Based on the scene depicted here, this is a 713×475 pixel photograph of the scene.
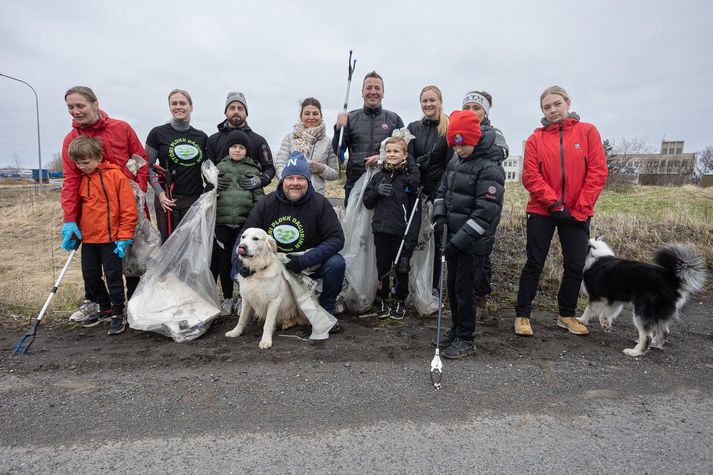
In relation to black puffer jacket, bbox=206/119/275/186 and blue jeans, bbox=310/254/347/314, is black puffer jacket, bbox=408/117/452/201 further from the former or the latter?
black puffer jacket, bbox=206/119/275/186

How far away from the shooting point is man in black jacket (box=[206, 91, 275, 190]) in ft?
15.0

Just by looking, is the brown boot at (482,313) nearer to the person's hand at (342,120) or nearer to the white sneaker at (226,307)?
the person's hand at (342,120)

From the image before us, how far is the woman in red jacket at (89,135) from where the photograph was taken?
12.9ft

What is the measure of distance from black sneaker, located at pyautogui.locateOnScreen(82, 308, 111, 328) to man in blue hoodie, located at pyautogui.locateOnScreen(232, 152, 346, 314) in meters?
1.48

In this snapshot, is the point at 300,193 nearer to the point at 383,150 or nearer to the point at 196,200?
the point at 383,150

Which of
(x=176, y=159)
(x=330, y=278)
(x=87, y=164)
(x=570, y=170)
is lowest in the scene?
(x=330, y=278)

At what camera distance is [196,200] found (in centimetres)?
463

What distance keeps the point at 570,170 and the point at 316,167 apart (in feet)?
8.71

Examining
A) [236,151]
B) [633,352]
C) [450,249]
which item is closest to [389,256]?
[450,249]

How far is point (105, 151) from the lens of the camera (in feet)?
13.7

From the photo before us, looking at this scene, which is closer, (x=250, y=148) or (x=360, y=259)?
(x=250, y=148)

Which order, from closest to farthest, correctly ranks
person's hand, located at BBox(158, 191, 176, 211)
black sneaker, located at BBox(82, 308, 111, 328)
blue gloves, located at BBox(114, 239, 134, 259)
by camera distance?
1. blue gloves, located at BBox(114, 239, 134, 259)
2. black sneaker, located at BBox(82, 308, 111, 328)
3. person's hand, located at BBox(158, 191, 176, 211)

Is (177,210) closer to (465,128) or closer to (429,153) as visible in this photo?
(429,153)

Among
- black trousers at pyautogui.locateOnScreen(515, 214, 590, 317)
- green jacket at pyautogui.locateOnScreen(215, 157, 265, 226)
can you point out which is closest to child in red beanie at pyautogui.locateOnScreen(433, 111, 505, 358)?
black trousers at pyautogui.locateOnScreen(515, 214, 590, 317)
